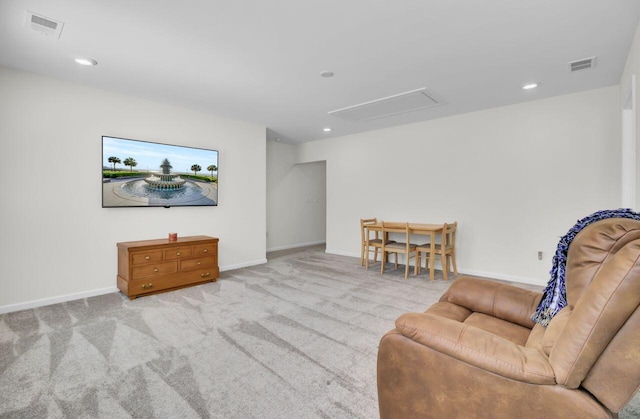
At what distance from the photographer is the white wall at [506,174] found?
3.59 metres

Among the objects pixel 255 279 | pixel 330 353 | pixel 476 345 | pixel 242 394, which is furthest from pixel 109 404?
pixel 255 279

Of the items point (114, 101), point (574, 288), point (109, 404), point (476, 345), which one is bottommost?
point (109, 404)

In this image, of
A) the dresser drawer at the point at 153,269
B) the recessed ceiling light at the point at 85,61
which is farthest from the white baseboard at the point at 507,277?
the recessed ceiling light at the point at 85,61

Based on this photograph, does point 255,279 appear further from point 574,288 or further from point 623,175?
point 623,175

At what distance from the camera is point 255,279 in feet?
13.9

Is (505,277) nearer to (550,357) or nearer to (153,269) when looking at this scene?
(550,357)

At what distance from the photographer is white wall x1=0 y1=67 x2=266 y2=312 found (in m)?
3.02

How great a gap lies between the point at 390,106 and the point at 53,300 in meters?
4.72

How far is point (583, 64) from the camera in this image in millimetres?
2902

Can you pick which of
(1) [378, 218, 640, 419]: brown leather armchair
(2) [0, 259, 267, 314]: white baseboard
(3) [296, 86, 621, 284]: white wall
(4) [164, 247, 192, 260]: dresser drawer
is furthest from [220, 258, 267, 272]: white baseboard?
(1) [378, 218, 640, 419]: brown leather armchair

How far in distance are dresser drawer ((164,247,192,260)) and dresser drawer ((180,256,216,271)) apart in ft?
0.27

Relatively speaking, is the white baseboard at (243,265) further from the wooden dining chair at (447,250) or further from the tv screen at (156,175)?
the wooden dining chair at (447,250)

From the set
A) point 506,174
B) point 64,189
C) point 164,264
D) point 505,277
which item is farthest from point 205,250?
point 506,174

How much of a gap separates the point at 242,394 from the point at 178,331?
1.13 m
